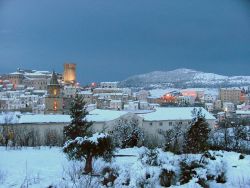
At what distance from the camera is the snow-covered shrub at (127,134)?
711 inches

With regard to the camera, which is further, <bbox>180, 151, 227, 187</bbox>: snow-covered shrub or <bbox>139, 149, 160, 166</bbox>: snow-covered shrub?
<bbox>139, 149, 160, 166</bbox>: snow-covered shrub

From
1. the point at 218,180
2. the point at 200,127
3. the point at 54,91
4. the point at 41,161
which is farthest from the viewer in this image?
the point at 54,91

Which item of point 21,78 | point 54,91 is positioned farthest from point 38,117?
point 21,78

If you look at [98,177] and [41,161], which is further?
[41,161]

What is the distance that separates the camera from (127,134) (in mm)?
22500

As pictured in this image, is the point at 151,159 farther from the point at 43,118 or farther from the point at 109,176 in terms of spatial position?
the point at 43,118

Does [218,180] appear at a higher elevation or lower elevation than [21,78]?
lower

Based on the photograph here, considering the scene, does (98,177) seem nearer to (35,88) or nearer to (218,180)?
(218,180)

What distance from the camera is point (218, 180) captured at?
730 centimetres

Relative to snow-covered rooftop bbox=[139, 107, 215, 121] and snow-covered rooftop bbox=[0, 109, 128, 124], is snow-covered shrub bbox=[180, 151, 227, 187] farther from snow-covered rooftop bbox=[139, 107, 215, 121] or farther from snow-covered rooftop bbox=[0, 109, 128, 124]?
snow-covered rooftop bbox=[139, 107, 215, 121]

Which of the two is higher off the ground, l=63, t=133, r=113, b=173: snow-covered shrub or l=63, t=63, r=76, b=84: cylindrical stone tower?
l=63, t=63, r=76, b=84: cylindrical stone tower

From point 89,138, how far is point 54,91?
128 feet

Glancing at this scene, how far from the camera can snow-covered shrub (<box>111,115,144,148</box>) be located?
18.0 meters

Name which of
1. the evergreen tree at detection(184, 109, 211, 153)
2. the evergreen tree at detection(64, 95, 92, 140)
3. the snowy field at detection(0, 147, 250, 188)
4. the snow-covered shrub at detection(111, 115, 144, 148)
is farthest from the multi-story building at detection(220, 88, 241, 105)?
the snowy field at detection(0, 147, 250, 188)
